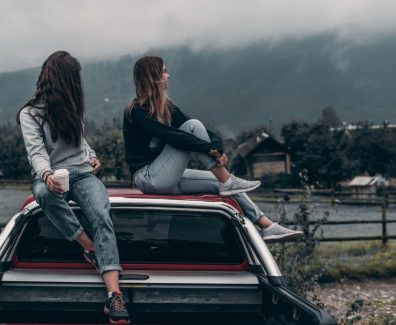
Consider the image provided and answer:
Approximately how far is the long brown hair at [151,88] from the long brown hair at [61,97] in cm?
55

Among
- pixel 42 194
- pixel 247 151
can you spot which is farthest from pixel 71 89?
pixel 247 151

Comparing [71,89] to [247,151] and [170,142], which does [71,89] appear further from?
[247,151]

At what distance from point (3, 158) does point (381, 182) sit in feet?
149

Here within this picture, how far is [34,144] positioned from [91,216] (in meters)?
0.52

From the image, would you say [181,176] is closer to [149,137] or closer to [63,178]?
[149,137]

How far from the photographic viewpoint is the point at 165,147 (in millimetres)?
4281

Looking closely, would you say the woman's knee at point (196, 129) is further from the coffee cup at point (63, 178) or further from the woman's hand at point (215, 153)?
the coffee cup at point (63, 178)

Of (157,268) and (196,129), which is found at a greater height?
(196,129)

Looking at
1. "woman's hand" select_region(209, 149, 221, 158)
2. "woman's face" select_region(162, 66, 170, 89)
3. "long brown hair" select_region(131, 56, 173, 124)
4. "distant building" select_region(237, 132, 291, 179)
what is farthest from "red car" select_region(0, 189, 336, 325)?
"distant building" select_region(237, 132, 291, 179)

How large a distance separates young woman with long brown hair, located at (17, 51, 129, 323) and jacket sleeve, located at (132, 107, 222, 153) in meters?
0.45

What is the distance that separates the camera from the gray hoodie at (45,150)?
364 centimetres

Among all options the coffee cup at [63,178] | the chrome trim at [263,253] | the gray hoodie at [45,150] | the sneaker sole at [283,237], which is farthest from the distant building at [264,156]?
the coffee cup at [63,178]

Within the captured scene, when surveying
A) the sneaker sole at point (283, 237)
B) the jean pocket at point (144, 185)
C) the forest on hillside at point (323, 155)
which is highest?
the jean pocket at point (144, 185)

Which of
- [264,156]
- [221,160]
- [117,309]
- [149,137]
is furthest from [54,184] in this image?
[264,156]
